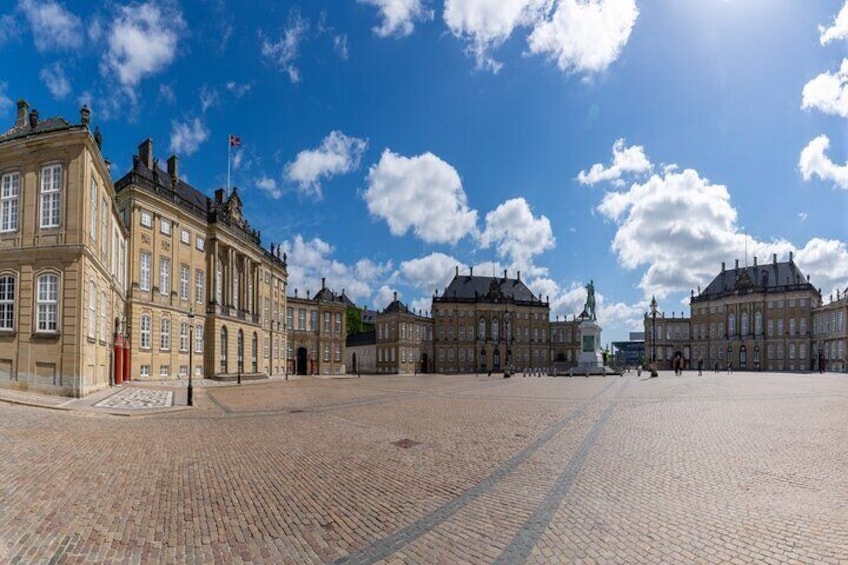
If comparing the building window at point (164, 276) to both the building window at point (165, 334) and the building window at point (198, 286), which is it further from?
the building window at point (198, 286)

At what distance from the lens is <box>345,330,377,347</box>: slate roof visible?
310ft

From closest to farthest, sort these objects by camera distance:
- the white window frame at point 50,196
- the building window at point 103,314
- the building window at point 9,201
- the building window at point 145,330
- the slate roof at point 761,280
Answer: the white window frame at point 50,196
the building window at point 9,201
the building window at point 103,314
the building window at point 145,330
the slate roof at point 761,280

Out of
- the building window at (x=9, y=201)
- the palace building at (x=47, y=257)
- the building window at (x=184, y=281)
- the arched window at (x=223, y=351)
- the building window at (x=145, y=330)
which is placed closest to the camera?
the palace building at (x=47, y=257)

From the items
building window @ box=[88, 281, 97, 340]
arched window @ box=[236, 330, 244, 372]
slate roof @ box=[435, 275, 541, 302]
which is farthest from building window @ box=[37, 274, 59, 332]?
slate roof @ box=[435, 275, 541, 302]

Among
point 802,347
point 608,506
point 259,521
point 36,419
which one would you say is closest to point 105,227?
point 36,419

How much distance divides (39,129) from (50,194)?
339 cm

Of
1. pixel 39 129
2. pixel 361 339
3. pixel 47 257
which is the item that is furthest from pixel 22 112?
pixel 361 339

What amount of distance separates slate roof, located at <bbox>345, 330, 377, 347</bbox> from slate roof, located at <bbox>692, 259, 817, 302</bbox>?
248ft

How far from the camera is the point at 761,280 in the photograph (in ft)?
346

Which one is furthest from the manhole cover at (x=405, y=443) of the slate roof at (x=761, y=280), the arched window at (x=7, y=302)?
the slate roof at (x=761, y=280)

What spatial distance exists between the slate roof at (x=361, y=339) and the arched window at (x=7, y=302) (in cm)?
7182

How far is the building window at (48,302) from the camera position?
2247 cm

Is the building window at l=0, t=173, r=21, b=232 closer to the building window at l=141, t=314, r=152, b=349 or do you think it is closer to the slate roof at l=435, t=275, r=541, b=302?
the building window at l=141, t=314, r=152, b=349

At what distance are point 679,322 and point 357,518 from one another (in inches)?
4984
